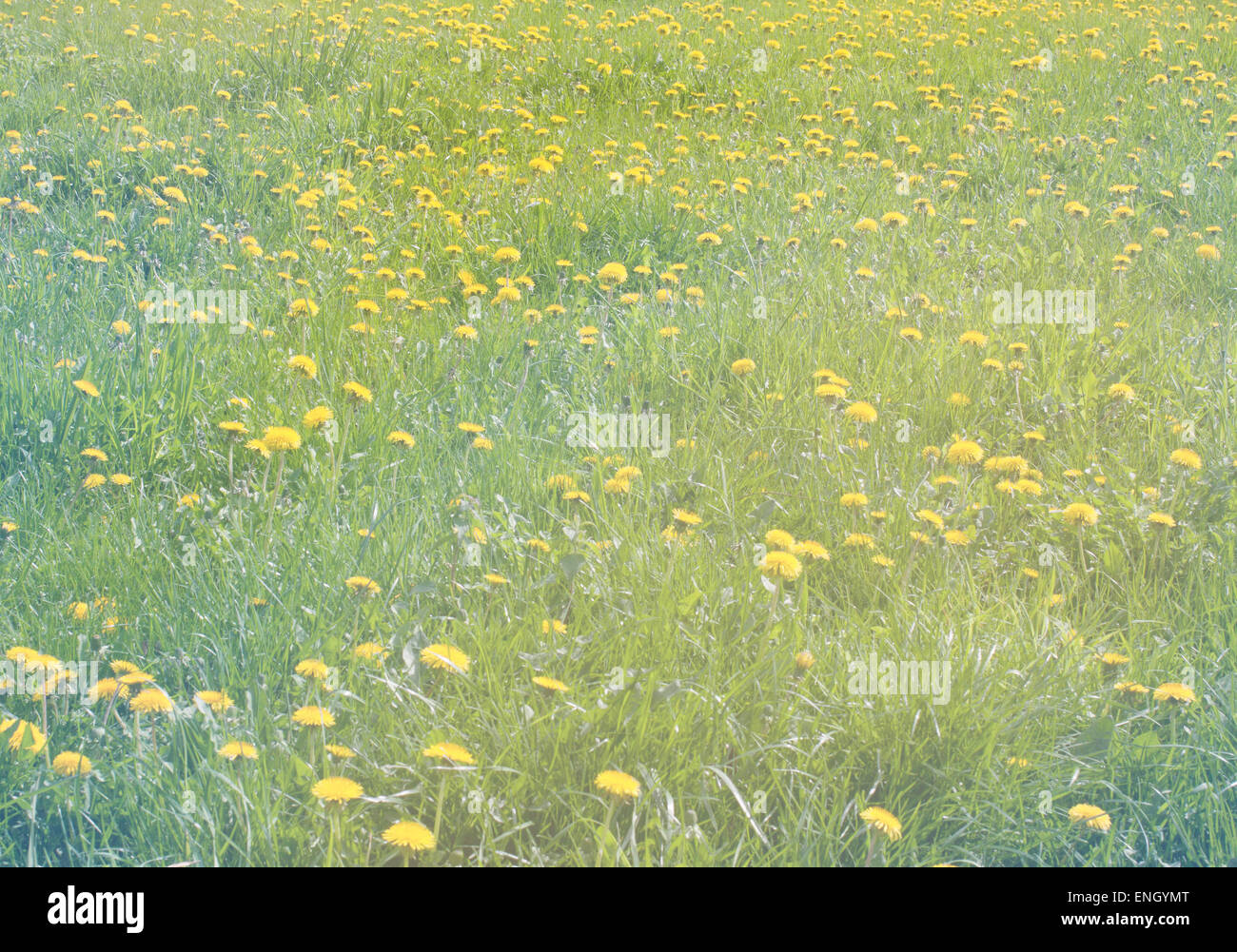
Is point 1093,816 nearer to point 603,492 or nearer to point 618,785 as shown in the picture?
point 618,785

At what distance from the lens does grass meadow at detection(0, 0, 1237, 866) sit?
1.73 metres

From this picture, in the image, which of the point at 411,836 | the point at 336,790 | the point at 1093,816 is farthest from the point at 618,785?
the point at 1093,816

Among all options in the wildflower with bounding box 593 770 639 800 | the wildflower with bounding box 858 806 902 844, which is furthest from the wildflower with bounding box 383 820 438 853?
the wildflower with bounding box 858 806 902 844

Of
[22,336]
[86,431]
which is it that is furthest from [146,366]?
[22,336]

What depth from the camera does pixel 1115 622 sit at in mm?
2371

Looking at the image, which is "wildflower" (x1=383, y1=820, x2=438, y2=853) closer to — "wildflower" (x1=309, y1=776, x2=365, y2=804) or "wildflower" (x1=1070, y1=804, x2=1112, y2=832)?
"wildflower" (x1=309, y1=776, x2=365, y2=804)

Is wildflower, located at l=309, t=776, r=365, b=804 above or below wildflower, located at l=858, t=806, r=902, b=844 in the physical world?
above

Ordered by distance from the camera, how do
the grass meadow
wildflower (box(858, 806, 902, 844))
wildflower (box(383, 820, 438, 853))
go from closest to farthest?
wildflower (box(383, 820, 438, 853)) → wildflower (box(858, 806, 902, 844)) → the grass meadow

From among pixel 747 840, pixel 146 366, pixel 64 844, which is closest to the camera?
pixel 64 844

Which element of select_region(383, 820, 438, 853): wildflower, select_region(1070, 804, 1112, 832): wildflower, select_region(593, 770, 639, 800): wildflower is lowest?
select_region(1070, 804, 1112, 832): wildflower

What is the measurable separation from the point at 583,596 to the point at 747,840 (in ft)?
2.24

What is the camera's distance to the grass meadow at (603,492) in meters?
1.73

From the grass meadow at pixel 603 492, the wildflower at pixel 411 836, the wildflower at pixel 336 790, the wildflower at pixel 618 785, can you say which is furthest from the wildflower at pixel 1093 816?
the wildflower at pixel 336 790
